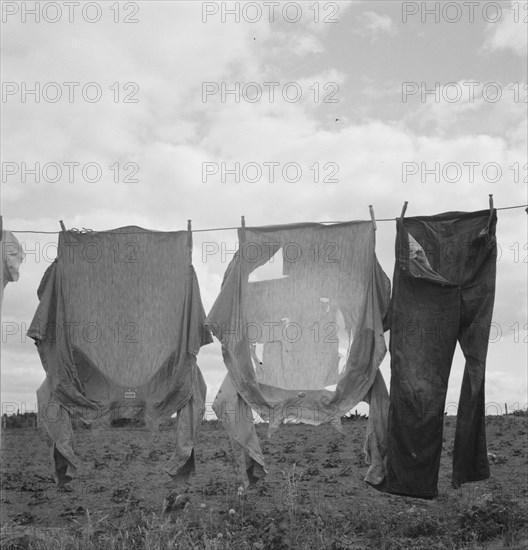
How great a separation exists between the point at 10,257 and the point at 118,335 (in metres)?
1.39

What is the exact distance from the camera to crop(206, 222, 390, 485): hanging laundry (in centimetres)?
718

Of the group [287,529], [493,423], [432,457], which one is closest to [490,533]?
[432,457]

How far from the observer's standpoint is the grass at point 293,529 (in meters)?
6.79

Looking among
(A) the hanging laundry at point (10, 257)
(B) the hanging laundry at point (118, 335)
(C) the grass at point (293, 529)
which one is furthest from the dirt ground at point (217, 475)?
(A) the hanging laundry at point (10, 257)

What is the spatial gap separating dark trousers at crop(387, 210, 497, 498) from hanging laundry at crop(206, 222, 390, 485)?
20cm

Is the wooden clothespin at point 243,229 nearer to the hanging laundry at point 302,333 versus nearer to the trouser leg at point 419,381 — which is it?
the hanging laundry at point 302,333

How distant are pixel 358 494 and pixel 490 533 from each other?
223cm

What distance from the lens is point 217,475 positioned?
33.2 feet

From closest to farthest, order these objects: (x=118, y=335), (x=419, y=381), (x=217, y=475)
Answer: (x=419, y=381) → (x=118, y=335) → (x=217, y=475)

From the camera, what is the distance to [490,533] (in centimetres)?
724

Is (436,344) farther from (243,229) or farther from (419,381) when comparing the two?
(243,229)

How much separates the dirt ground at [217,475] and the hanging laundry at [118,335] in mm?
1440

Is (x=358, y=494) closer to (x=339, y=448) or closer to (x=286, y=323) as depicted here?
(x=339, y=448)

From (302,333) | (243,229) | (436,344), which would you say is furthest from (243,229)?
(436,344)
